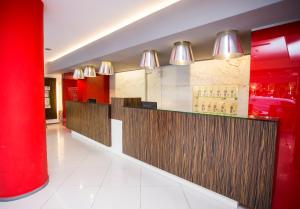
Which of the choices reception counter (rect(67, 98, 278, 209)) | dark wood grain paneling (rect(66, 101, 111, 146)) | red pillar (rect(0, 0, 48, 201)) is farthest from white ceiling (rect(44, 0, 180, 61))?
dark wood grain paneling (rect(66, 101, 111, 146))

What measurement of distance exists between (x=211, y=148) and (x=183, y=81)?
8.83ft

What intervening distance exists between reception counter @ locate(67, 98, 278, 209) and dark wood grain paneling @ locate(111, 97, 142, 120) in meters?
0.08

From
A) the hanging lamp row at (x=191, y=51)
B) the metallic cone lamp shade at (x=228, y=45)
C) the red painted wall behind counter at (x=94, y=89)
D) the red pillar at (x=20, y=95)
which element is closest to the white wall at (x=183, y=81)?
the red painted wall behind counter at (x=94, y=89)

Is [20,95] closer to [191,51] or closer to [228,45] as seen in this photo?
[191,51]

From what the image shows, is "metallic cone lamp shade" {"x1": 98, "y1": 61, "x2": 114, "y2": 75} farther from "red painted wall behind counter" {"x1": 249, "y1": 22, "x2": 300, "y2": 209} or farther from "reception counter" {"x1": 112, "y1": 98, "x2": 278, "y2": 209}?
"red painted wall behind counter" {"x1": 249, "y1": 22, "x2": 300, "y2": 209}

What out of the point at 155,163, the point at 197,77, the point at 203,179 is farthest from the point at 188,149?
the point at 197,77

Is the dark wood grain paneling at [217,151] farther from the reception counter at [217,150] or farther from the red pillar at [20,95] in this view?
the red pillar at [20,95]

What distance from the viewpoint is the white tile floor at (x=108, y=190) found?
88.4 inches

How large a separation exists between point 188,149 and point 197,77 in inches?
94.3

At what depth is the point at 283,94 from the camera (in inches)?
74.0

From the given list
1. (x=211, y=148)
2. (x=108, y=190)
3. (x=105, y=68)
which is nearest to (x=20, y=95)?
(x=108, y=190)

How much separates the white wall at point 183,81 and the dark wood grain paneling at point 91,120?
1.76m

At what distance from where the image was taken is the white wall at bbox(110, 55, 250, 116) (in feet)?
12.1

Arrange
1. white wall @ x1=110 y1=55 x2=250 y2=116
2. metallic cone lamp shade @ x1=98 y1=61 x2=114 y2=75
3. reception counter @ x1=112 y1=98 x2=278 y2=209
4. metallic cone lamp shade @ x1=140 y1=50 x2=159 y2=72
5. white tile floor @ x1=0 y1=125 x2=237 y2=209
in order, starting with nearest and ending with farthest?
1. reception counter @ x1=112 y1=98 x2=278 y2=209
2. white tile floor @ x1=0 y1=125 x2=237 y2=209
3. metallic cone lamp shade @ x1=140 y1=50 x2=159 y2=72
4. white wall @ x1=110 y1=55 x2=250 y2=116
5. metallic cone lamp shade @ x1=98 y1=61 x2=114 y2=75
